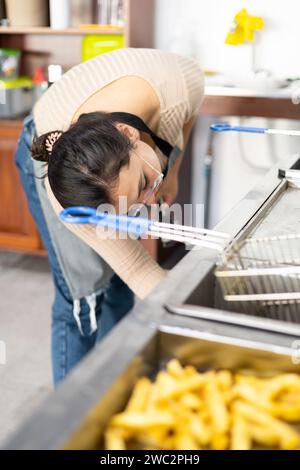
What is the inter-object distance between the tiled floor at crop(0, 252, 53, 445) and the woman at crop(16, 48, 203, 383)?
0.26 metres

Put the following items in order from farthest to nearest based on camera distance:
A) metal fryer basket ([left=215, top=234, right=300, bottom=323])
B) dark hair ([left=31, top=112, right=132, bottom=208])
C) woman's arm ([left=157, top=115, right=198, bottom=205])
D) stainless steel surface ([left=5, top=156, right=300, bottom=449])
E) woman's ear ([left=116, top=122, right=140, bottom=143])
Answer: woman's arm ([left=157, top=115, right=198, bottom=205]), woman's ear ([left=116, top=122, right=140, bottom=143]), dark hair ([left=31, top=112, right=132, bottom=208]), metal fryer basket ([left=215, top=234, right=300, bottom=323]), stainless steel surface ([left=5, top=156, right=300, bottom=449])

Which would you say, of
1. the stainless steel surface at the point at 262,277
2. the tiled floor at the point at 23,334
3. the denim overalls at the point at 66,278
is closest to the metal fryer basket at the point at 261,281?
the stainless steel surface at the point at 262,277

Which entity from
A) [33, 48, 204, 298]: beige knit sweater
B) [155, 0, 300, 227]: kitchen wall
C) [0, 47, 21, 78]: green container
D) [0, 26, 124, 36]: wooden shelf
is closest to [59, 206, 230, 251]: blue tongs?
[33, 48, 204, 298]: beige knit sweater

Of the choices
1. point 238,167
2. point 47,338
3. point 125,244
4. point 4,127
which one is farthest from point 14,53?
point 125,244

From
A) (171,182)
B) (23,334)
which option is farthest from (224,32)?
(23,334)

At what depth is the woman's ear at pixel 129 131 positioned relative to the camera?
1230 millimetres

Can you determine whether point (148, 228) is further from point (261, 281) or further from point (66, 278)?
point (66, 278)

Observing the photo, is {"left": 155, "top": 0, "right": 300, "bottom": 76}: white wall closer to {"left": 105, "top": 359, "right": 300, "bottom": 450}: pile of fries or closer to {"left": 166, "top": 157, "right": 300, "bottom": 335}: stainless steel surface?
{"left": 166, "top": 157, "right": 300, "bottom": 335}: stainless steel surface

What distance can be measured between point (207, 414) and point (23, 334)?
5.60 ft

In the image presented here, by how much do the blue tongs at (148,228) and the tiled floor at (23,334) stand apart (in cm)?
84

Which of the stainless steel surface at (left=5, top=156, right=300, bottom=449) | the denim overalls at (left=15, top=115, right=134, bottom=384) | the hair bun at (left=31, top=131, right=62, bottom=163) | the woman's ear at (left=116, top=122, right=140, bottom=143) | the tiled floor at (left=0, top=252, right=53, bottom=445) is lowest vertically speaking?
the tiled floor at (left=0, top=252, right=53, bottom=445)

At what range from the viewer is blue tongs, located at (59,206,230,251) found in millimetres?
824

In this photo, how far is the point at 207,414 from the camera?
0.67 meters

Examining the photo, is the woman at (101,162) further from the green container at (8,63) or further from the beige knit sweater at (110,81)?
the green container at (8,63)
